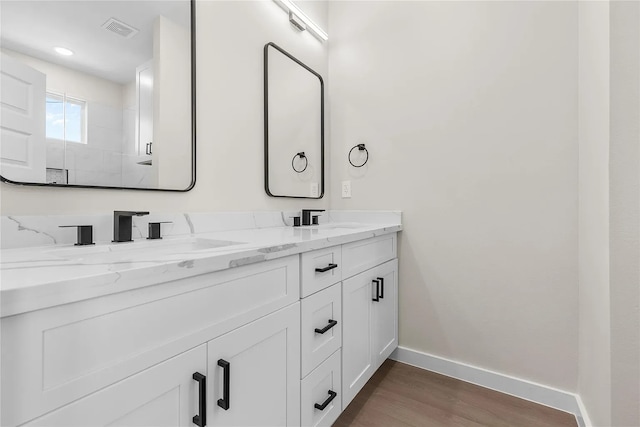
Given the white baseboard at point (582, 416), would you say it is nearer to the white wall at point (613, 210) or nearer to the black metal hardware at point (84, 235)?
the white wall at point (613, 210)

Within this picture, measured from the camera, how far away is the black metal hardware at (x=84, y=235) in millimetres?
946

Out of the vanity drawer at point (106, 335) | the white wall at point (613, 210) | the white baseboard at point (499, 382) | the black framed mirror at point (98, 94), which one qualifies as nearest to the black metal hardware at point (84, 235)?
the black framed mirror at point (98, 94)

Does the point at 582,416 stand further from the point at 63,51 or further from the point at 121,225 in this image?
the point at 63,51

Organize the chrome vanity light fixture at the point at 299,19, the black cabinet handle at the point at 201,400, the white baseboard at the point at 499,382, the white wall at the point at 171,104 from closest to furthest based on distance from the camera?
the black cabinet handle at the point at 201,400, the white wall at the point at 171,104, the white baseboard at the point at 499,382, the chrome vanity light fixture at the point at 299,19

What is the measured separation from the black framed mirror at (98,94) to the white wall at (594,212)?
1.59m

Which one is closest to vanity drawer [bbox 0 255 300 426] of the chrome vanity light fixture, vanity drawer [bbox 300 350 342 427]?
vanity drawer [bbox 300 350 342 427]

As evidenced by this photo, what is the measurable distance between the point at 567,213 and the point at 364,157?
115cm

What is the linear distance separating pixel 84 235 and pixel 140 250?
163 millimetres

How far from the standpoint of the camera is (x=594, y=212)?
3.89 ft

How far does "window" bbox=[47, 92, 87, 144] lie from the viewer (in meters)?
0.96

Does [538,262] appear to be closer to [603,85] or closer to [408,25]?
[603,85]

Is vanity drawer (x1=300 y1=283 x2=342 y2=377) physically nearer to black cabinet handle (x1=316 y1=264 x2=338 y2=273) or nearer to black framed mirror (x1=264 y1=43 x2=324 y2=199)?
black cabinet handle (x1=316 y1=264 x2=338 y2=273)

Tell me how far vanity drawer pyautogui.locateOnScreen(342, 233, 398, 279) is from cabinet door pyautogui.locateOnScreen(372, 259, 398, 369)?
0.19 feet

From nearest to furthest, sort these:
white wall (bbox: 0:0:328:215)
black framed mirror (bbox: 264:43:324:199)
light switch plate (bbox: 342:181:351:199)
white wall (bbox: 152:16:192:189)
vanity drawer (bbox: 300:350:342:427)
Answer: vanity drawer (bbox: 300:350:342:427) < white wall (bbox: 152:16:192:189) < white wall (bbox: 0:0:328:215) < black framed mirror (bbox: 264:43:324:199) < light switch plate (bbox: 342:181:351:199)
